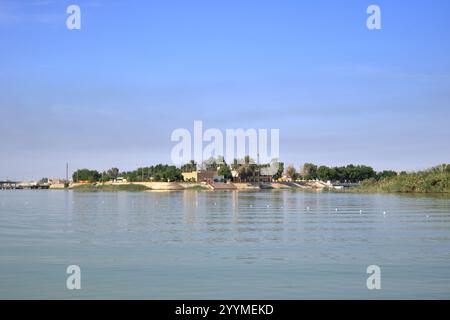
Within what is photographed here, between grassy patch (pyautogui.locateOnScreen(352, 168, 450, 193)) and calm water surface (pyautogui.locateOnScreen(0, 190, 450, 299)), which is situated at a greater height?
grassy patch (pyautogui.locateOnScreen(352, 168, 450, 193))

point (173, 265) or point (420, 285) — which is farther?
point (173, 265)

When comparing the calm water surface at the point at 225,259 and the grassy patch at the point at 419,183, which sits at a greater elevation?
the grassy patch at the point at 419,183

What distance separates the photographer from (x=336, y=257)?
29.7 m

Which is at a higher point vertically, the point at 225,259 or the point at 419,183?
the point at 419,183

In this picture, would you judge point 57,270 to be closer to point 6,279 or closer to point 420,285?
point 6,279

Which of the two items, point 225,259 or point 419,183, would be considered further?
point 419,183

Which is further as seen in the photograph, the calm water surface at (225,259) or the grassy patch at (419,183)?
the grassy patch at (419,183)

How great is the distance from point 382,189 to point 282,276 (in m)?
123

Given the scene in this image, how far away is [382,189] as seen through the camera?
144 meters

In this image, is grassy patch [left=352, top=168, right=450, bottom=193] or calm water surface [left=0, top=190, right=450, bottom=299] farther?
grassy patch [left=352, top=168, right=450, bottom=193]
